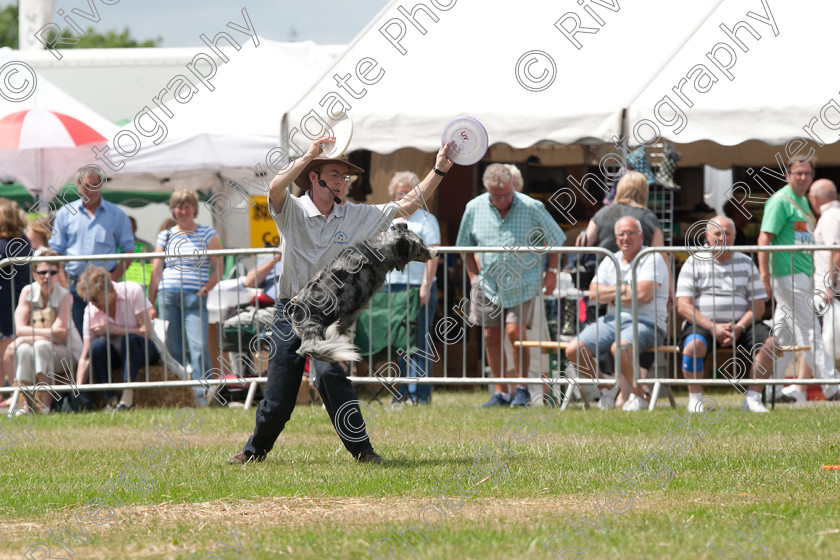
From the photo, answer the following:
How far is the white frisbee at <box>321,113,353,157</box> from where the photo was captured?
6.78 metres

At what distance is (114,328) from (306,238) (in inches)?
180

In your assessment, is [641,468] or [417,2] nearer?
[641,468]

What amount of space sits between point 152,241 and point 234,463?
13.9m

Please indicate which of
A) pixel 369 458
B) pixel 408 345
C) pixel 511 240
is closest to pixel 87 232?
pixel 408 345

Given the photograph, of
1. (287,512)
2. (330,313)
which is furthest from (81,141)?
(287,512)

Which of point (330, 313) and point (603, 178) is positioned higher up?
point (603, 178)

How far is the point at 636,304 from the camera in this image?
403 inches

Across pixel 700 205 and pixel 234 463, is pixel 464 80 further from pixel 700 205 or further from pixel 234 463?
pixel 234 463

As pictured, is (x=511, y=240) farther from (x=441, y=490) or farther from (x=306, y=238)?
(x=441, y=490)

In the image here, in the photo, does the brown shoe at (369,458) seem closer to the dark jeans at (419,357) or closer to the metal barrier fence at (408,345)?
the metal barrier fence at (408,345)

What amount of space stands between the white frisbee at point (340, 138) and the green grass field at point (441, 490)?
5.93ft

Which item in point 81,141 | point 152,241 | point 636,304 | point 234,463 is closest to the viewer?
Result: point 234,463

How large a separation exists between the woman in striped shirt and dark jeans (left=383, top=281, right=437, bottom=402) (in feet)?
5.53

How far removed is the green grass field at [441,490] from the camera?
16.2 feet
